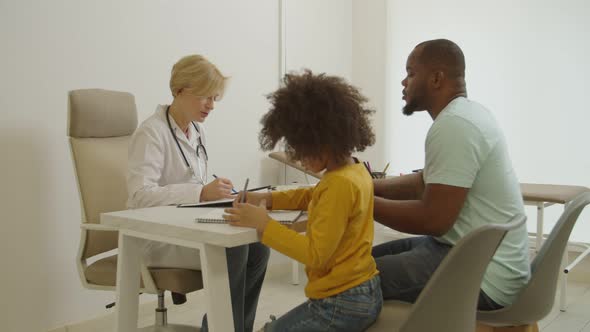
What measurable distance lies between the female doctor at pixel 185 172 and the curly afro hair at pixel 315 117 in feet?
1.82

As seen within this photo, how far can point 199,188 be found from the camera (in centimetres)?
186

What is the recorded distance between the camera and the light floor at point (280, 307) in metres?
2.70

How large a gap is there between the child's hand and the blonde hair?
2.65ft

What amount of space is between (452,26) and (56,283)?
299 cm

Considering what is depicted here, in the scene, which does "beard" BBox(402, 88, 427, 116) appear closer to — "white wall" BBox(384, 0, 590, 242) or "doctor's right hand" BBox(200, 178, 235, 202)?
"doctor's right hand" BBox(200, 178, 235, 202)

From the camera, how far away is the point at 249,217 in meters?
1.31

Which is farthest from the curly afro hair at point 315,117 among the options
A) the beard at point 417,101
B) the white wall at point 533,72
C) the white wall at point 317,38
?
the white wall at point 533,72

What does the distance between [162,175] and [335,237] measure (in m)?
0.99

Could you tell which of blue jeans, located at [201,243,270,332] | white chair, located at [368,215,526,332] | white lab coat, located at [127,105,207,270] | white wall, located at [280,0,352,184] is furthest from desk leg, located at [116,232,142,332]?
white wall, located at [280,0,352,184]

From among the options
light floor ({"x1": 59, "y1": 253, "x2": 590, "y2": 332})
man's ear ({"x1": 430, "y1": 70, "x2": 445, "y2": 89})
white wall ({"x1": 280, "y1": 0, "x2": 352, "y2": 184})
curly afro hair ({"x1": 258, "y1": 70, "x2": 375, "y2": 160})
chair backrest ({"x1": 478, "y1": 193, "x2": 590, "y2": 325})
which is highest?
white wall ({"x1": 280, "y1": 0, "x2": 352, "y2": 184})

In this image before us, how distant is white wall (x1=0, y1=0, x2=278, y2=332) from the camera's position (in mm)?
2266

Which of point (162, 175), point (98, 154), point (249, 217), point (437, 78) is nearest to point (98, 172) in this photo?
point (98, 154)

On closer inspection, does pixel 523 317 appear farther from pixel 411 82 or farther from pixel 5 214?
pixel 5 214

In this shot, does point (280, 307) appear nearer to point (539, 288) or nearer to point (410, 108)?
point (410, 108)
